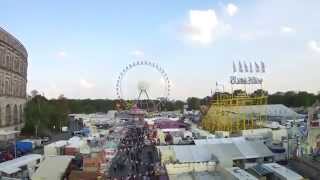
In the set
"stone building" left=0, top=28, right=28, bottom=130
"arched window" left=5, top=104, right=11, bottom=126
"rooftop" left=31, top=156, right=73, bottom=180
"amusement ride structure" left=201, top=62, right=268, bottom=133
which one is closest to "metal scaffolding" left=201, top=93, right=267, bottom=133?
"amusement ride structure" left=201, top=62, right=268, bottom=133

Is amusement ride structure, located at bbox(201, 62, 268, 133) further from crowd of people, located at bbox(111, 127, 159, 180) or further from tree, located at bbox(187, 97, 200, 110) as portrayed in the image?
tree, located at bbox(187, 97, 200, 110)

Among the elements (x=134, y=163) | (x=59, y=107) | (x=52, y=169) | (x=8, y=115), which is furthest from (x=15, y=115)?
(x=52, y=169)

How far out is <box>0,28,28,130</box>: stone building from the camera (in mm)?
50156

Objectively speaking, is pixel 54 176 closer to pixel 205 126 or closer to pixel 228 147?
pixel 228 147

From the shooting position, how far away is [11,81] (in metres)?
54.7

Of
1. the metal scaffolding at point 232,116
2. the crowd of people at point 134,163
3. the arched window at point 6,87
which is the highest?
the arched window at point 6,87

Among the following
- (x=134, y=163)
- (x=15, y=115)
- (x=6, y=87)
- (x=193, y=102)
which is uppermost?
(x=193, y=102)

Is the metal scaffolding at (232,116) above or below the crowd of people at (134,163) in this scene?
above

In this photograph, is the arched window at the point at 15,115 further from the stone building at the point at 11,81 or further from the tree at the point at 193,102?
the tree at the point at 193,102

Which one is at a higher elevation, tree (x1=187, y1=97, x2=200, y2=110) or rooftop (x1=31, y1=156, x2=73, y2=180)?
tree (x1=187, y1=97, x2=200, y2=110)

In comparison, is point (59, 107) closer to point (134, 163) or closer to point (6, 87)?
point (6, 87)

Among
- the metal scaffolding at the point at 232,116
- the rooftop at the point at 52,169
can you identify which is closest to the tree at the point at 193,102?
the metal scaffolding at the point at 232,116

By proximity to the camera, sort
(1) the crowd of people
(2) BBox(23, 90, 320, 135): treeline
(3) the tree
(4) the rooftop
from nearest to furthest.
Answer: (4) the rooftop → (1) the crowd of people → (2) BBox(23, 90, 320, 135): treeline → (3) the tree

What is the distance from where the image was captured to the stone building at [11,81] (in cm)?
5016
